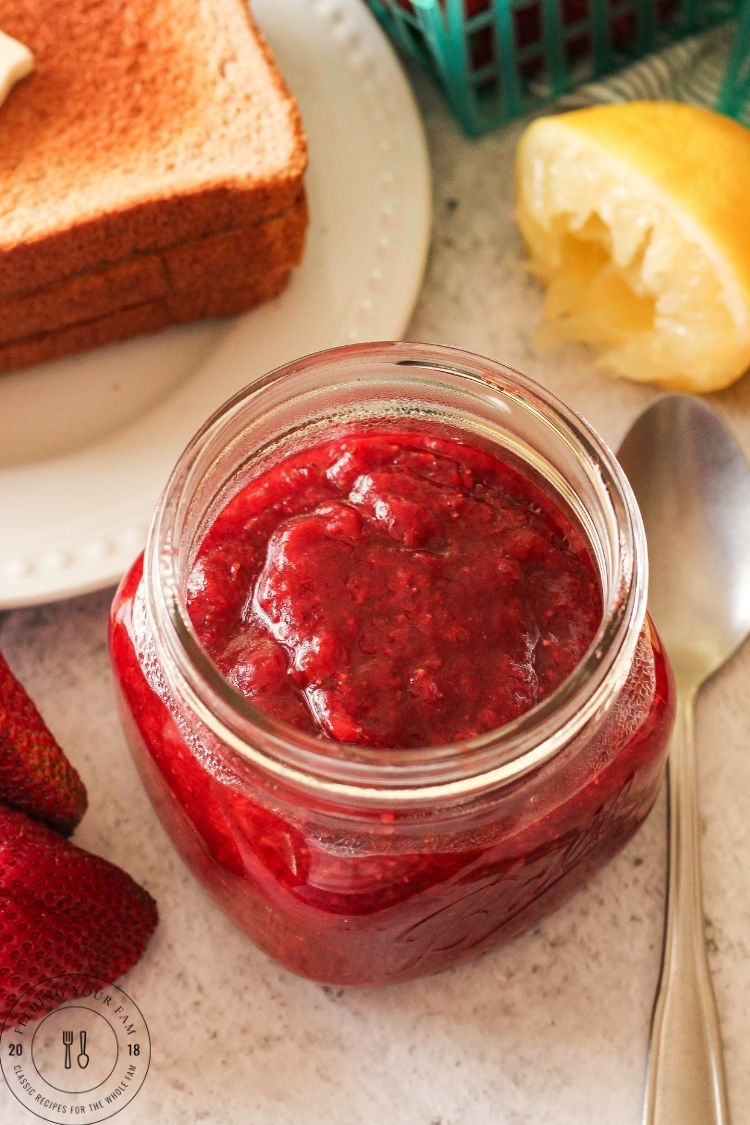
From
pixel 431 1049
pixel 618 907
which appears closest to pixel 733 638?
pixel 618 907

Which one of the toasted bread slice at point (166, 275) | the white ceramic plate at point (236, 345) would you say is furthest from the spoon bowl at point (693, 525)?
the toasted bread slice at point (166, 275)

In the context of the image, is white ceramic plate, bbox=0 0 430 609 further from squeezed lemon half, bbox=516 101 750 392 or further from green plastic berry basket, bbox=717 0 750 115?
green plastic berry basket, bbox=717 0 750 115

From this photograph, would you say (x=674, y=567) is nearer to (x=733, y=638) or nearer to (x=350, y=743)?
(x=733, y=638)

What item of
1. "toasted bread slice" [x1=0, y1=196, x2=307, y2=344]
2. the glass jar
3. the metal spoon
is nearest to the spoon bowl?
the metal spoon

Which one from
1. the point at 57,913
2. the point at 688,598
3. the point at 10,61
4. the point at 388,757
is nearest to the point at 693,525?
the point at 688,598

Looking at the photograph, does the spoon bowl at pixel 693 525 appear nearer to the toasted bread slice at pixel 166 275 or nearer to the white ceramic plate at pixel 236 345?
the white ceramic plate at pixel 236 345

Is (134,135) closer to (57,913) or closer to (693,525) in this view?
(693,525)
